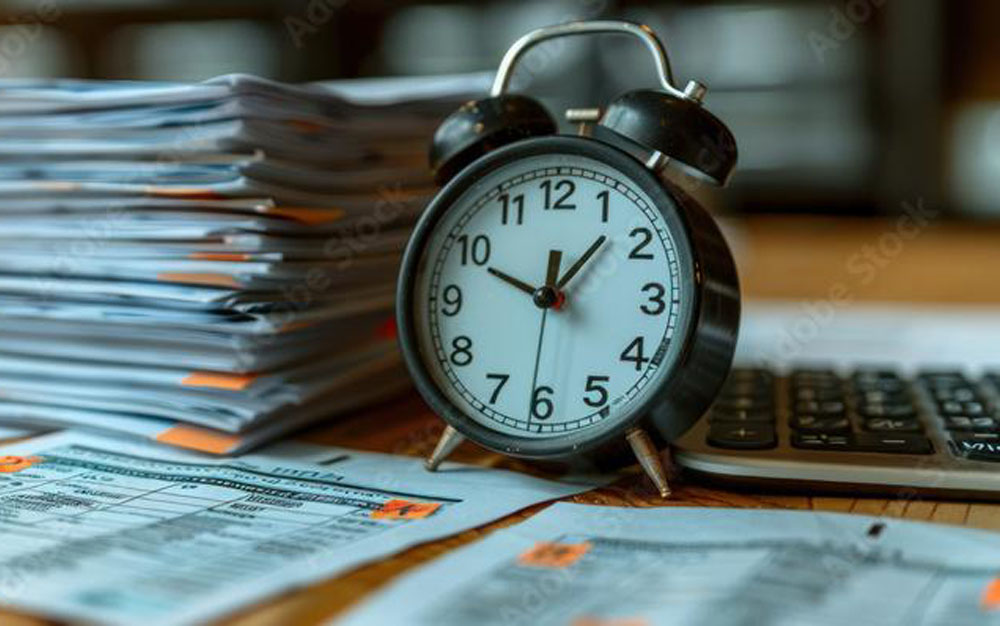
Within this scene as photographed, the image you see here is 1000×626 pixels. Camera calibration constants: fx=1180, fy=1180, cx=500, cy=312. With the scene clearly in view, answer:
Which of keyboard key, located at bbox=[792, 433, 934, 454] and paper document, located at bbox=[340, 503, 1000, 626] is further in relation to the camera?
keyboard key, located at bbox=[792, 433, 934, 454]

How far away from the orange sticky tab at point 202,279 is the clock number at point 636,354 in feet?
0.92

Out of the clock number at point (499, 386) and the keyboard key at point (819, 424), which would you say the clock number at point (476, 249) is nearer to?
the clock number at point (499, 386)

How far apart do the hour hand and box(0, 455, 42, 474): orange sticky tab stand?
0.34 m

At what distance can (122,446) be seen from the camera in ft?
2.82

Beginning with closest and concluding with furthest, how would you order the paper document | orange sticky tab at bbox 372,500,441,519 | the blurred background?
the paper document → orange sticky tab at bbox 372,500,441,519 → the blurred background

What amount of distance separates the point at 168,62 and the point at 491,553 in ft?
9.83

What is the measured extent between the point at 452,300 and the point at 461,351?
0.04m

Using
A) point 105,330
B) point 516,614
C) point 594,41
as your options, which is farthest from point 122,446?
point 594,41

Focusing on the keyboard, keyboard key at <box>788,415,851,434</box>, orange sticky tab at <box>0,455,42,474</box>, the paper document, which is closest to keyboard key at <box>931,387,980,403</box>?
the keyboard

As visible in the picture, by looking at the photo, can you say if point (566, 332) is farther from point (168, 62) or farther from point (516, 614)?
point (168, 62)

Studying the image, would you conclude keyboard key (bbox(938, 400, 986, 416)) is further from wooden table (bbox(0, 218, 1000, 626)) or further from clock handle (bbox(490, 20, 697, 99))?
clock handle (bbox(490, 20, 697, 99))

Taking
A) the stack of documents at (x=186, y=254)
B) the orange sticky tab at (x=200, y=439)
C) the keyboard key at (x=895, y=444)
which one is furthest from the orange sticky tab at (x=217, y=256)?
the keyboard key at (x=895, y=444)

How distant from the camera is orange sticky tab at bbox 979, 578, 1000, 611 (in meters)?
0.52

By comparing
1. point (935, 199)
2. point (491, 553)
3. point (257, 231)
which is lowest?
point (935, 199)
